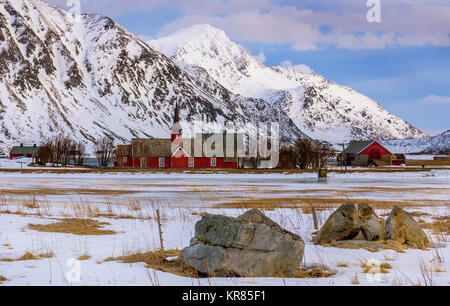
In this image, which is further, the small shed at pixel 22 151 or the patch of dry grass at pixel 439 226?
the small shed at pixel 22 151

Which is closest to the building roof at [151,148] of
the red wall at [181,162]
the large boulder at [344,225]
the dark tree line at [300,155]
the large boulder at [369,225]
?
the red wall at [181,162]

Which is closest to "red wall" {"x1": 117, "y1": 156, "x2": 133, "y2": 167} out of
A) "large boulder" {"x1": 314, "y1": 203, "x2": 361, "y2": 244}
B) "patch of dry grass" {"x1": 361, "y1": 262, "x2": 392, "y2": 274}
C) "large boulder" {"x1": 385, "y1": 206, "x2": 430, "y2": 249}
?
"large boulder" {"x1": 314, "y1": 203, "x2": 361, "y2": 244}

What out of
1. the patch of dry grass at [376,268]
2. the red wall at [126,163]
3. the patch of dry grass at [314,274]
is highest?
the red wall at [126,163]

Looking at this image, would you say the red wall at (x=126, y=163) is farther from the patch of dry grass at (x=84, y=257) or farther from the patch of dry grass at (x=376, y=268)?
the patch of dry grass at (x=376, y=268)

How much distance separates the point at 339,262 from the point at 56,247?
29.1ft

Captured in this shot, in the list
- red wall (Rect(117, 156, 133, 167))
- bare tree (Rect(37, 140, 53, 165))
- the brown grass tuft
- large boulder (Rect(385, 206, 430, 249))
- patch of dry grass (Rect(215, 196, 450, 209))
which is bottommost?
patch of dry grass (Rect(215, 196, 450, 209))

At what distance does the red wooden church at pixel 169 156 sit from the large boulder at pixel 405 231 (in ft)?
315

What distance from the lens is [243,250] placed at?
11.8m

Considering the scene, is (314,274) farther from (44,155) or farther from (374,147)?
(374,147)

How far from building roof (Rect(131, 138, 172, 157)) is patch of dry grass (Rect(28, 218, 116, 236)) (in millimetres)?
92799

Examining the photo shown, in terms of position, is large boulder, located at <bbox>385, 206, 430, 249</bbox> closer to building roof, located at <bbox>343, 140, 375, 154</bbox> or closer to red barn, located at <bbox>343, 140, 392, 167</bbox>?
red barn, located at <bbox>343, 140, 392, 167</bbox>

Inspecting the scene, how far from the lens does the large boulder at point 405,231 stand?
15984mm

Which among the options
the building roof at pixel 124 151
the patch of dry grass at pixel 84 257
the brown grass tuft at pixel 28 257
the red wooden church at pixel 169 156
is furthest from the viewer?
the building roof at pixel 124 151

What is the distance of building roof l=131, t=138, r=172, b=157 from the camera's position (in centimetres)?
11410
